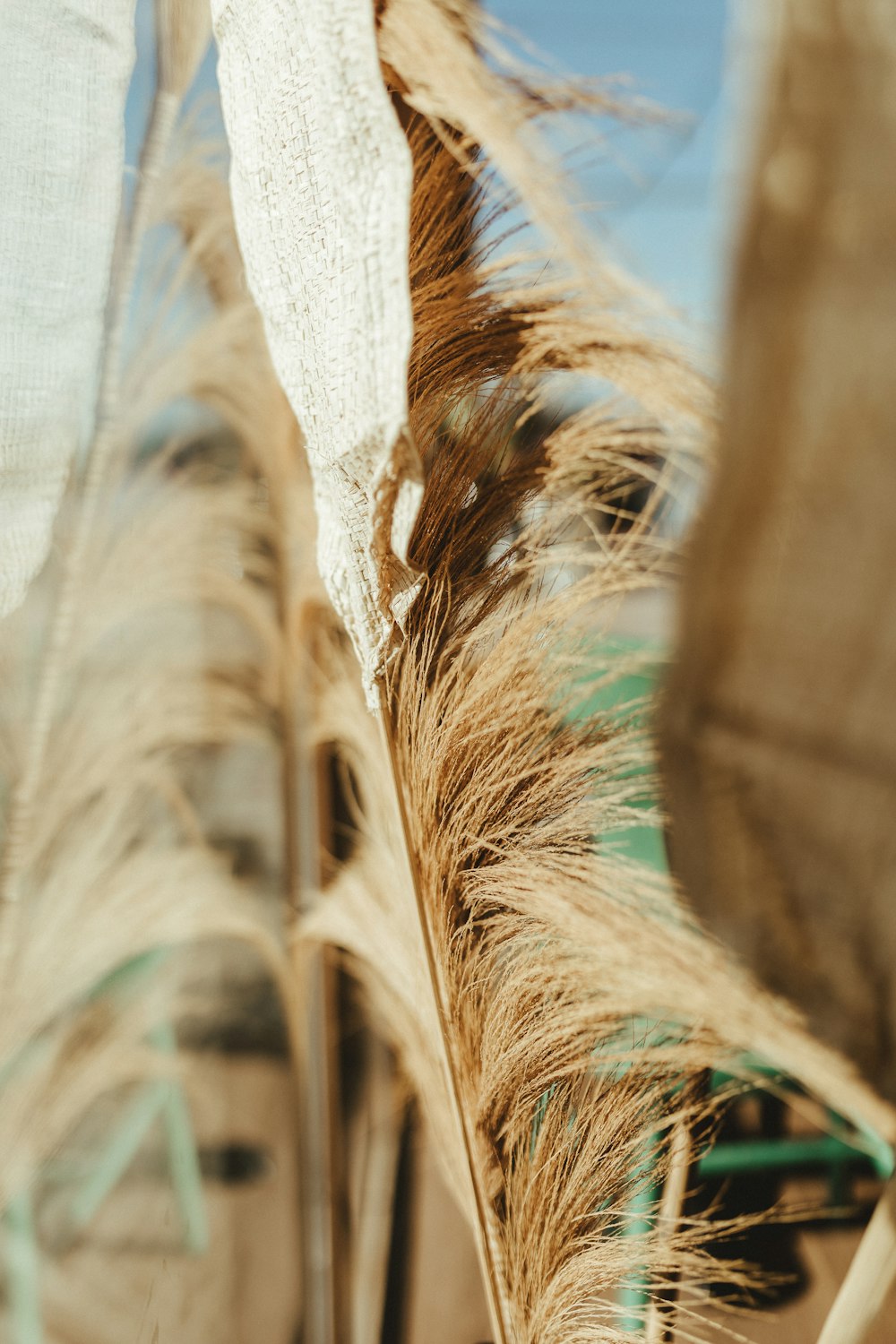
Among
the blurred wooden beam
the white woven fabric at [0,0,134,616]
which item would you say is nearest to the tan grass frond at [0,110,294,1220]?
the white woven fabric at [0,0,134,616]

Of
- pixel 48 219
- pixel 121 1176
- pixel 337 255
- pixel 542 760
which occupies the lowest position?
pixel 121 1176

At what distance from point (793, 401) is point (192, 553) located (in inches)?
41.3

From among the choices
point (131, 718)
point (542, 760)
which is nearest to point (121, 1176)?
point (131, 718)

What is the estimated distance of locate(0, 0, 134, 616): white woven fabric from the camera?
1.87ft

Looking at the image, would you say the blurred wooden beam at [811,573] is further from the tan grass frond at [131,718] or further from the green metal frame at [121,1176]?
the green metal frame at [121,1176]

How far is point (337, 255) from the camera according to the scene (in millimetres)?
389

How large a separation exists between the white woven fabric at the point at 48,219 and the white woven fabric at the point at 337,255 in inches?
8.2

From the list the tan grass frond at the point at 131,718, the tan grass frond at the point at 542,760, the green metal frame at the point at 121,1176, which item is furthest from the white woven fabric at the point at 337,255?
the green metal frame at the point at 121,1176

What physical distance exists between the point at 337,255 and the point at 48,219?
37 centimetres

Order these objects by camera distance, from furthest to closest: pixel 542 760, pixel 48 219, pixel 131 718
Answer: pixel 131 718 < pixel 48 219 < pixel 542 760

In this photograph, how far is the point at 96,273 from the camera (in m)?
0.66

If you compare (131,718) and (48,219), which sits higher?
(48,219)

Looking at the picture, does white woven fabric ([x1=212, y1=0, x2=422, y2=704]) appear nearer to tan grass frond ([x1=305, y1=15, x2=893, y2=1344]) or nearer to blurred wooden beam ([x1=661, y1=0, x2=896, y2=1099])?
tan grass frond ([x1=305, y1=15, x2=893, y2=1344])

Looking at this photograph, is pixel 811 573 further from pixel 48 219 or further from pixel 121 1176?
pixel 121 1176
